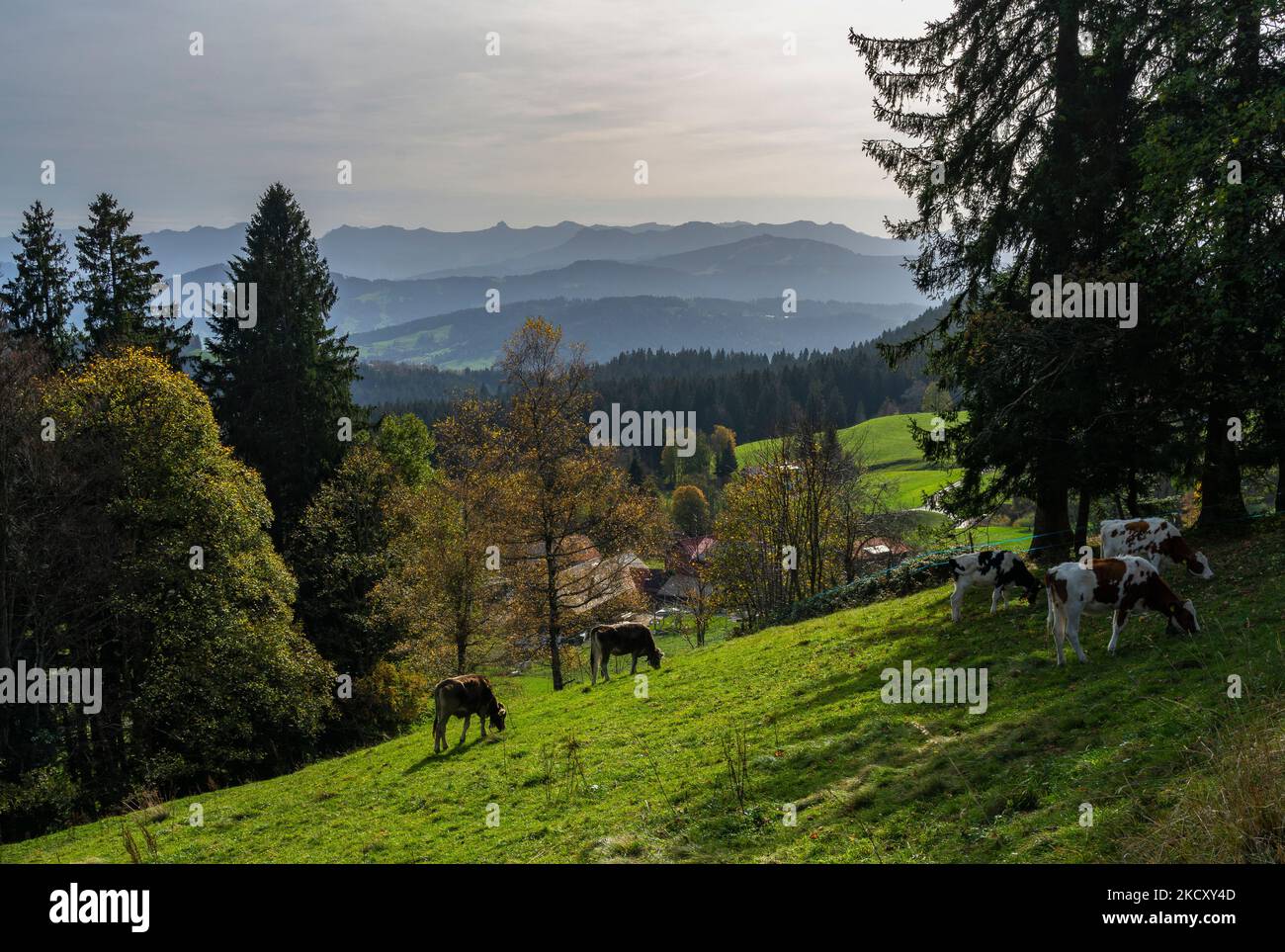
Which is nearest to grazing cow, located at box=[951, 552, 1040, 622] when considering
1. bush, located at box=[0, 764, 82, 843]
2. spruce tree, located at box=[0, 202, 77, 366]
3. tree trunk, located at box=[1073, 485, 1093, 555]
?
tree trunk, located at box=[1073, 485, 1093, 555]

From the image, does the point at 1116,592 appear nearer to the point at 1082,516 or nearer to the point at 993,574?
the point at 993,574

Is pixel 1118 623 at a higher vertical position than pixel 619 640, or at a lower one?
higher

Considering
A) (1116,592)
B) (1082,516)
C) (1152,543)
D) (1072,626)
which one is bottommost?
(1072,626)

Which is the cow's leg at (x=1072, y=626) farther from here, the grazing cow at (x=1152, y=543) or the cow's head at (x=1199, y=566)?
the cow's head at (x=1199, y=566)

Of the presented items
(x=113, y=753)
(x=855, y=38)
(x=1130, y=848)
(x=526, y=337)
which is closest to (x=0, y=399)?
(x=113, y=753)

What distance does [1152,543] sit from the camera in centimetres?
1564

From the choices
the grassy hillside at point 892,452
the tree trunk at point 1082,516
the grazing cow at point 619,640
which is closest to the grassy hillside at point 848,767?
the tree trunk at point 1082,516

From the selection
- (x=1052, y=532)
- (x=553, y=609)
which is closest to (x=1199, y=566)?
(x=1052, y=532)

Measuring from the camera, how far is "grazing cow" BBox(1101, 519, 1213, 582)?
15.4m

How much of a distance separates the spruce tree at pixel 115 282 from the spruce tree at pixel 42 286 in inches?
29.4

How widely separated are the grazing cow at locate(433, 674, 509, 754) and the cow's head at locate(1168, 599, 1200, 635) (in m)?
14.4

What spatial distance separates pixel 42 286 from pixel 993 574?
1796 inches

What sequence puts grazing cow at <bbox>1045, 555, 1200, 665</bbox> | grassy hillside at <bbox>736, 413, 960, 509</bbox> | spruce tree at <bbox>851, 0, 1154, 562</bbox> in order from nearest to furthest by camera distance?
grazing cow at <bbox>1045, 555, 1200, 665</bbox>, spruce tree at <bbox>851, 0, 1154, 562</bbox>, grassy hillside at <bbox>736, 413, 960, 509</bbox>

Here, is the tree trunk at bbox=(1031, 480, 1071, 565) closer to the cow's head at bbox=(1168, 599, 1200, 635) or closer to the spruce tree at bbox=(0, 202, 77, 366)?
the cow's head at bbox=(1168, 599, 1200, 635)
